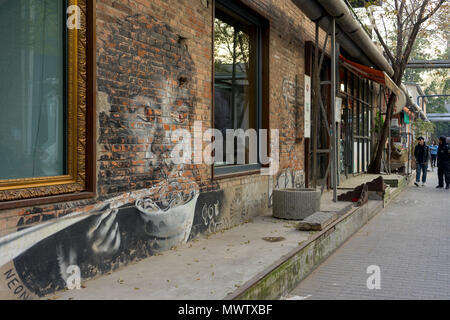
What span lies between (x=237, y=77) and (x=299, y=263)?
3809 mm

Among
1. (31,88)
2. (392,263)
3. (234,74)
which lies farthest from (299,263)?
(234,74)

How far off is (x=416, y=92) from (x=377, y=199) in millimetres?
44394

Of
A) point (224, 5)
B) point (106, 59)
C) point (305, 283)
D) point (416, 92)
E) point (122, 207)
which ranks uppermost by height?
point (416, 92)

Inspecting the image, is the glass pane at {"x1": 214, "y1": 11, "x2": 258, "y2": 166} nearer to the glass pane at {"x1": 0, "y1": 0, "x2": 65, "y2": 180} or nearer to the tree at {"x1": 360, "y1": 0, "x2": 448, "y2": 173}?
the glass pane at {"x1": 0, "y1": 0, "x2": 65, "y2": 180}

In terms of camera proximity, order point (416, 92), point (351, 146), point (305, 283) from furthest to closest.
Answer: point (416, 92) < point (351, 146) < point (305, 283)

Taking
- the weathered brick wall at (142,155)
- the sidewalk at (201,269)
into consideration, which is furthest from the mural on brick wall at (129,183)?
the sidewalk at (201,269)

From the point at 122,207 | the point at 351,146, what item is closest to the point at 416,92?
the point at 351,146

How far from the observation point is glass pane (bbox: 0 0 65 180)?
3.64 m

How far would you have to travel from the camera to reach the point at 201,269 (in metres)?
4.71

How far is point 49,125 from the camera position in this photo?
4008 millimetres

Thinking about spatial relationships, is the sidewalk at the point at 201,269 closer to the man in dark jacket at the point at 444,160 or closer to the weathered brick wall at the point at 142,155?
the weathered brick wall at the point at 142,155

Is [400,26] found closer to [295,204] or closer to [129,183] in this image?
[295,204]

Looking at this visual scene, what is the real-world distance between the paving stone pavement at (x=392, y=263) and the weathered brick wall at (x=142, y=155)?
1.70 metres

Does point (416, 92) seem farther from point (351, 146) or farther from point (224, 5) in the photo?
point (224, 5)
